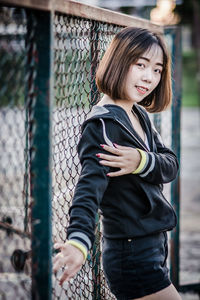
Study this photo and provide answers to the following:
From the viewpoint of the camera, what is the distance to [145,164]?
1.90 m

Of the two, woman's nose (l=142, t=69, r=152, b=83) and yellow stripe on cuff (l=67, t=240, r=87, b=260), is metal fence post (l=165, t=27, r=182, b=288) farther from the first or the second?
yellow stripe on cuff (l=67, t=240, r=87, b=260)

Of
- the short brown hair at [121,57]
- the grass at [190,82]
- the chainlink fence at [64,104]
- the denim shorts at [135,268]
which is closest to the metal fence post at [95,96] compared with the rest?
the chainlink fence at [64,104]

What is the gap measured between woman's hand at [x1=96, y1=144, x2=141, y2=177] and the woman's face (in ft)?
0.91

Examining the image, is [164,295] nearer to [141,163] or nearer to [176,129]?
[141,163]

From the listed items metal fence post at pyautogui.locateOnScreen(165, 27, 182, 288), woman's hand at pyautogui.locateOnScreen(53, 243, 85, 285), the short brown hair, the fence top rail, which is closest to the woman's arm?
woman's hand at pyautogui.locateOnScreen(53, 243, 85, 285)

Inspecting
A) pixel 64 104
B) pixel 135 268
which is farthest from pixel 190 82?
pixel 135 268

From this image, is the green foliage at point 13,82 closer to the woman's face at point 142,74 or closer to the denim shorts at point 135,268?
the woman's face at point 142,74

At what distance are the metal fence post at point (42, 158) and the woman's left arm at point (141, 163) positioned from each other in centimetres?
30

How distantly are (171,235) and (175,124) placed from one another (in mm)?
851

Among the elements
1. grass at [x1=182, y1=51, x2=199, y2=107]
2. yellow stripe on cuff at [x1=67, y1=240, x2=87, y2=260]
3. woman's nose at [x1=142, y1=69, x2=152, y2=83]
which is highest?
grass at [x1=182, y1=51, x2=199, y2=107]

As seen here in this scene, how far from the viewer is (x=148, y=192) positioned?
194cm

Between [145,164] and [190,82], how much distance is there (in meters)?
31.2

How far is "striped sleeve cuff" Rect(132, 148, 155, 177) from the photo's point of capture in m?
1.88

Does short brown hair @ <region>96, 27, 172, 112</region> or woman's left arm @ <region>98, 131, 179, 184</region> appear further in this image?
short brown hair @ <region>96, 27, 172, 112</region>
